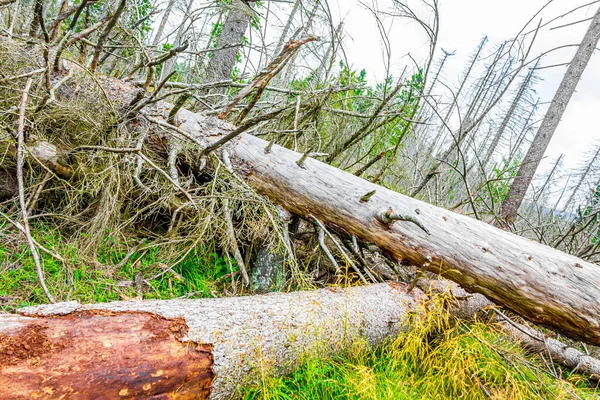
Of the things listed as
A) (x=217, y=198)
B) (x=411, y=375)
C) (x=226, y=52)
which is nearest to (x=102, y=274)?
(x=217, y=198)

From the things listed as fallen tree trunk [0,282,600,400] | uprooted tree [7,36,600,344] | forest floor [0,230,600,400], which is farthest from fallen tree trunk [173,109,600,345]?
fallen tree trunk [0,282,600,400]

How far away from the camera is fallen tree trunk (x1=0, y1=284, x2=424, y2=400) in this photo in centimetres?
108

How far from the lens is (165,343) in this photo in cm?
134

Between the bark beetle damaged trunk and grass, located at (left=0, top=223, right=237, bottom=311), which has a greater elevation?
the bark beetle damaged trunk

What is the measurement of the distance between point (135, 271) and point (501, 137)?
26778 mm

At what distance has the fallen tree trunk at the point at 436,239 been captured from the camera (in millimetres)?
2297

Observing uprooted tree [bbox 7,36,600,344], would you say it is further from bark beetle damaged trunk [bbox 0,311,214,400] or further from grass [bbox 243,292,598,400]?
bark beetle damaged trunk [bbox 0,311,214,400]

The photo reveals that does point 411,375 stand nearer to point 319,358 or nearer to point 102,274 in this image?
point 319,358

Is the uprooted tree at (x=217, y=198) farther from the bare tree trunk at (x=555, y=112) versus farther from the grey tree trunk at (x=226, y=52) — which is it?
the bare tree trunk at (x=555, y=112)

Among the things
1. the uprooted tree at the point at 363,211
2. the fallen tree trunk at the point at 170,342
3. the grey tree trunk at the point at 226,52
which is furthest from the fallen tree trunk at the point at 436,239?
the grey tree trunk at the point at 226,52

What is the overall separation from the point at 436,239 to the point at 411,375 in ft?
3.29

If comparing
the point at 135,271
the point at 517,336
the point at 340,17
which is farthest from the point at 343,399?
the point at 340,17

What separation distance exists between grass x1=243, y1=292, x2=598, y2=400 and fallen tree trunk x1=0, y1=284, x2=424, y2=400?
10 centimetres

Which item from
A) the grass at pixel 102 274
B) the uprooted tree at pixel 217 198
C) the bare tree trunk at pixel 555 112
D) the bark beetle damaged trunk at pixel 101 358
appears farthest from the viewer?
the bare tree trunk at pixel 555 112
